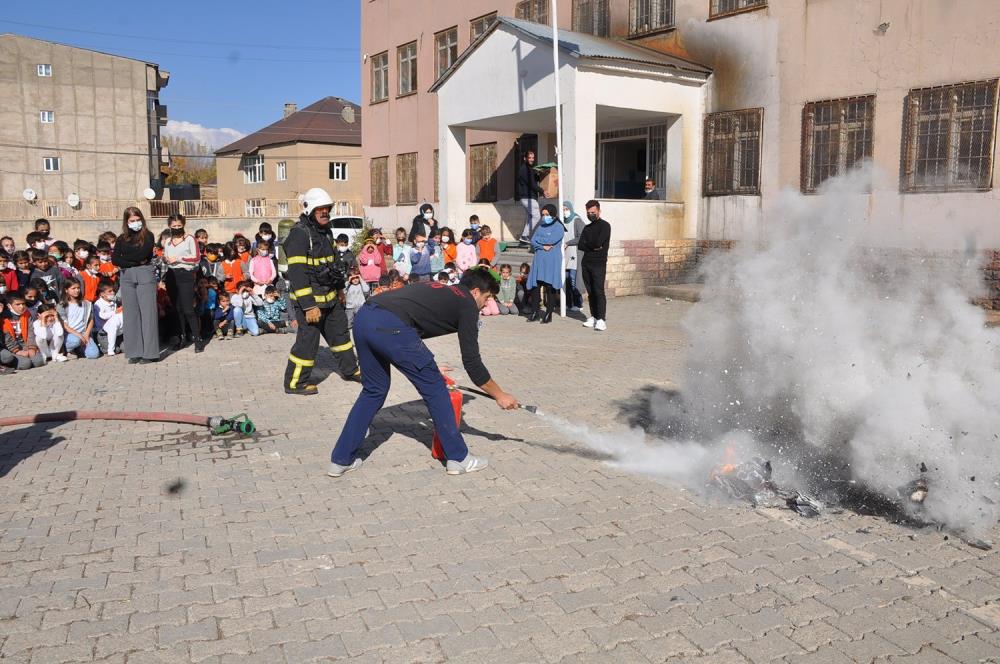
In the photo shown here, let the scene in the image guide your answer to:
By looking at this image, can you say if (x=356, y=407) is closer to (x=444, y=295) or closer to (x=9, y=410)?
(x=444, y=295)

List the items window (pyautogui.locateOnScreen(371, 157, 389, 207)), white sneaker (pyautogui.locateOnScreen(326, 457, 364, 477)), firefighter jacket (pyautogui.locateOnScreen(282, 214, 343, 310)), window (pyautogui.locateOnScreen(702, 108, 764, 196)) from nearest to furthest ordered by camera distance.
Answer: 1. white sneaker (pyautogui.locateOnScreen(326, 457, 364, 477))
2. firefighter jacket (pyautogui.locateOnScreen(282, 214, 343, 310))
3. window (pyautogui.locateOnScreen(702, 108, 764, 196))
4. window (pyautogui.locateOnScreen(371, 157, 389, 207))

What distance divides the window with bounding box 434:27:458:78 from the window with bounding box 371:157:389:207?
14.9ft

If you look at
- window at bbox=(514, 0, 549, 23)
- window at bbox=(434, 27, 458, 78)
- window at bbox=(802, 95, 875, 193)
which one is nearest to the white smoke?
window at bbox=(802, 95, 875, 193)

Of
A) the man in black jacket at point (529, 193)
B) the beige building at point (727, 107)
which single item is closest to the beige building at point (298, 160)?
the beige building at point (727, 107)

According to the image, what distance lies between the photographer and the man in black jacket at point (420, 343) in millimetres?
5617

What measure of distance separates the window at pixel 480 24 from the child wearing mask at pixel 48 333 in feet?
57.3

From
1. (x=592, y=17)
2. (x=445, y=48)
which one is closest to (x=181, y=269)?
(x=592, y=17)

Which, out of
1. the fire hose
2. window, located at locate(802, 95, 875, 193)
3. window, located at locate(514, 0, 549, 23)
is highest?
window, located at locate(514, 0, 549, 23)

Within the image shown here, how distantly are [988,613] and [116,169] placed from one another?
55140mm

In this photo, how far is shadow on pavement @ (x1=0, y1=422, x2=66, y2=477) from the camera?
650cm

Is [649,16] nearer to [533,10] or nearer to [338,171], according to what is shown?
[533,10]

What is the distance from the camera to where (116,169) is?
50656mm

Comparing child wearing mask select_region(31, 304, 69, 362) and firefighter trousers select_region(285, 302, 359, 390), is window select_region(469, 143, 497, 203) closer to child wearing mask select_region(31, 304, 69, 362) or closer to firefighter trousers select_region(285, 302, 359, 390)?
child wearing mask select_region(31, 304, 69, 362)

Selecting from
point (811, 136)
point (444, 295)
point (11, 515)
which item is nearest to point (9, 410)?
point (11, 515)
